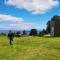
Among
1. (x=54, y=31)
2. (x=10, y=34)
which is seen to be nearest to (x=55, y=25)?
(x=54, y=31)

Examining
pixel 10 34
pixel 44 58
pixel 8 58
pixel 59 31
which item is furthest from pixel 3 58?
pixel 59 31

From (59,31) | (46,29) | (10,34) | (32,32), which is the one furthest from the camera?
(46,29)

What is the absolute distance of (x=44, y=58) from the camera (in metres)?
21.2

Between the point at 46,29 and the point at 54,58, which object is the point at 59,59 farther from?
the point at 46,29

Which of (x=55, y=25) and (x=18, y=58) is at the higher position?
(x=55, y=25)

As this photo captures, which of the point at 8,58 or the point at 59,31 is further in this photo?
the point at 59,31

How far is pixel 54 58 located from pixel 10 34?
586 inches

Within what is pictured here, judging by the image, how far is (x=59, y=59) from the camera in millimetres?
20625

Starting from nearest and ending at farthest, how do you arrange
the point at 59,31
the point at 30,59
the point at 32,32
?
the point at 30,59
the point at 59,31
the point at 32,32

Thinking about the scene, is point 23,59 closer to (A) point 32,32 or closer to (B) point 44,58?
(B) point 44,58

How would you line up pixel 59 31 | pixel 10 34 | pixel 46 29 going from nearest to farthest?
pixel 10 34 < pixel 59 31 < pixel 46 29

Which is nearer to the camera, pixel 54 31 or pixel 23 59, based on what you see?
pixel 23 59

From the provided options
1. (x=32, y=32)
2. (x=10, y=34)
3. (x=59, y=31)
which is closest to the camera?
(x=10, y=34)

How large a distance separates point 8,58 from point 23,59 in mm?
1353
